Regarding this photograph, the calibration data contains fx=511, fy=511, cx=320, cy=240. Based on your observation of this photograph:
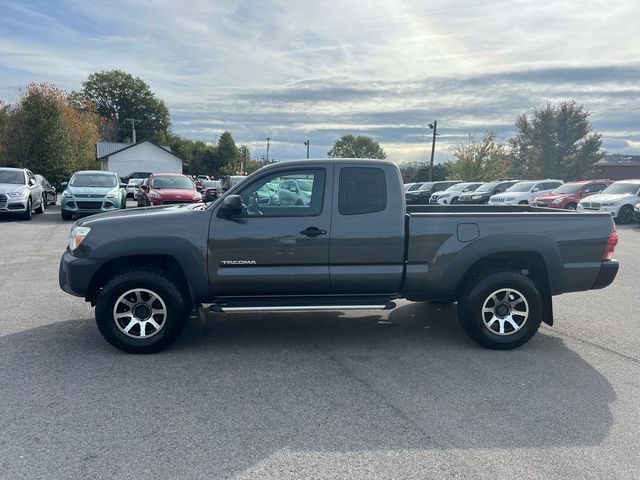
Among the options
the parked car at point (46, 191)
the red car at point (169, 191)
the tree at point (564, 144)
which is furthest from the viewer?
the tree at point (564, 144)

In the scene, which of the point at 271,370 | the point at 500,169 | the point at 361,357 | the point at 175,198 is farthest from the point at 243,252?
the point at 500,169

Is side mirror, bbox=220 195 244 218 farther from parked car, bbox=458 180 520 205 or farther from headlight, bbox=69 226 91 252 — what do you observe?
parked car, bbox=458 180 520 205

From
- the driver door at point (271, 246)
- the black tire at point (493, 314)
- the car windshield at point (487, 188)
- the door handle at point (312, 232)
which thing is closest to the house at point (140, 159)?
the car windshield at point (487, 188)

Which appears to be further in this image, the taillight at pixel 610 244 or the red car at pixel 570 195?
the red car at pixel 570 195

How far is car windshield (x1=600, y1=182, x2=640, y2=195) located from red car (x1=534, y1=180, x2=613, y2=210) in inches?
53.5

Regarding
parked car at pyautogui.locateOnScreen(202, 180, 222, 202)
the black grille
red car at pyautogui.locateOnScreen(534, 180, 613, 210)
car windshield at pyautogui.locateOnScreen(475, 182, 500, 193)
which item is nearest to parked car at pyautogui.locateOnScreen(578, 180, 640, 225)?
red car at pyautogui.locateOnScreen(534, 180, 613, 210)

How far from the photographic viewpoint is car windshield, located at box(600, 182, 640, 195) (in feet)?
64.3

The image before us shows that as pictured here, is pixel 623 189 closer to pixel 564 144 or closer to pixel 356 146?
pixel 564 144

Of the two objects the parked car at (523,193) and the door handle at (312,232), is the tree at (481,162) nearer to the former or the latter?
the parked car at (523,193)

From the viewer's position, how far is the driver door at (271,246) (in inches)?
196

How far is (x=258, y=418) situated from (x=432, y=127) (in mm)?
45149

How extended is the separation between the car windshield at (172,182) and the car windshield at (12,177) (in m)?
4.14

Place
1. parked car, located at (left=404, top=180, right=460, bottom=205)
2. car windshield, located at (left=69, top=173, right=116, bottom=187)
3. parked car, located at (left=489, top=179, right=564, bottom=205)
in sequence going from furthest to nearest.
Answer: parked car, located at (left=404, top=180, right=460, bottom=205)
parked car, located at (left=489, top=179, right=564, bottom=205)
car windshield, located at (left=69, top=173, right=116, bottom=187)

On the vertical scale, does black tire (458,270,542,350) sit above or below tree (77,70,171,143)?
below
